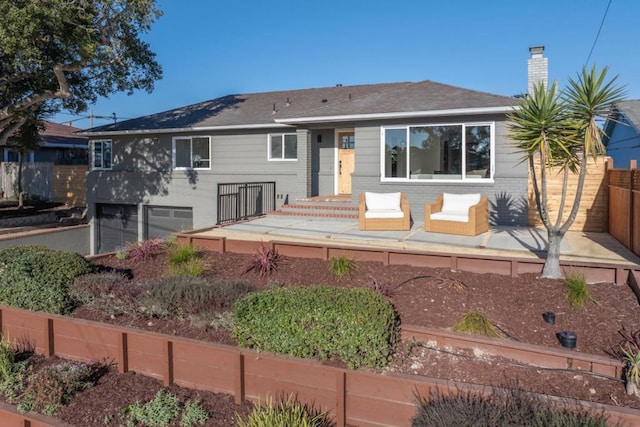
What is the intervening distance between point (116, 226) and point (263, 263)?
43.6 ft

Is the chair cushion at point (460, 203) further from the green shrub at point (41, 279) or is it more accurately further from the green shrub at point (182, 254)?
the green shrub at point (41, 279)

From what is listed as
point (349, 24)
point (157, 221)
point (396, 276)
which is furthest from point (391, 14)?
point (396, 276)

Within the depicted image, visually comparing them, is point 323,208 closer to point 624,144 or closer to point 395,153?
point 395,153

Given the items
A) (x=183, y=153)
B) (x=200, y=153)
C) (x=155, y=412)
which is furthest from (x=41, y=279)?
(x=183, y=153)

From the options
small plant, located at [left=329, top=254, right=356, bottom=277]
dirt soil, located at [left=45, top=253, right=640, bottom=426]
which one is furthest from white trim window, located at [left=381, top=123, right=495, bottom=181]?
small plant, located at [left=329, top=254, right=356, bottom=277]

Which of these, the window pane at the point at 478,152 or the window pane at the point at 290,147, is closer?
→ the window pane at the point at 478,152

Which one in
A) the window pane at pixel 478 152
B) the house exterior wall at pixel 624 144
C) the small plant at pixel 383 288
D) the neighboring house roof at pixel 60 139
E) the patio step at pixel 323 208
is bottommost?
the small plant at pixel 383 288

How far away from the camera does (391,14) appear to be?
16.0 meters

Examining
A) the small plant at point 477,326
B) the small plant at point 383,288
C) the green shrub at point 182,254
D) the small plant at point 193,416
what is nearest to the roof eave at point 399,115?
the small plant at point 383,288

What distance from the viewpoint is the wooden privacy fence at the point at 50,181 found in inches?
870

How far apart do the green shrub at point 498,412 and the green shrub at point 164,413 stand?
5.21ft

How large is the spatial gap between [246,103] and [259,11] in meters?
3.37

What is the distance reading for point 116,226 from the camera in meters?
18.0

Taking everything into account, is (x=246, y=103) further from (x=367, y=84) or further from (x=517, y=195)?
(x=517, y=195)
